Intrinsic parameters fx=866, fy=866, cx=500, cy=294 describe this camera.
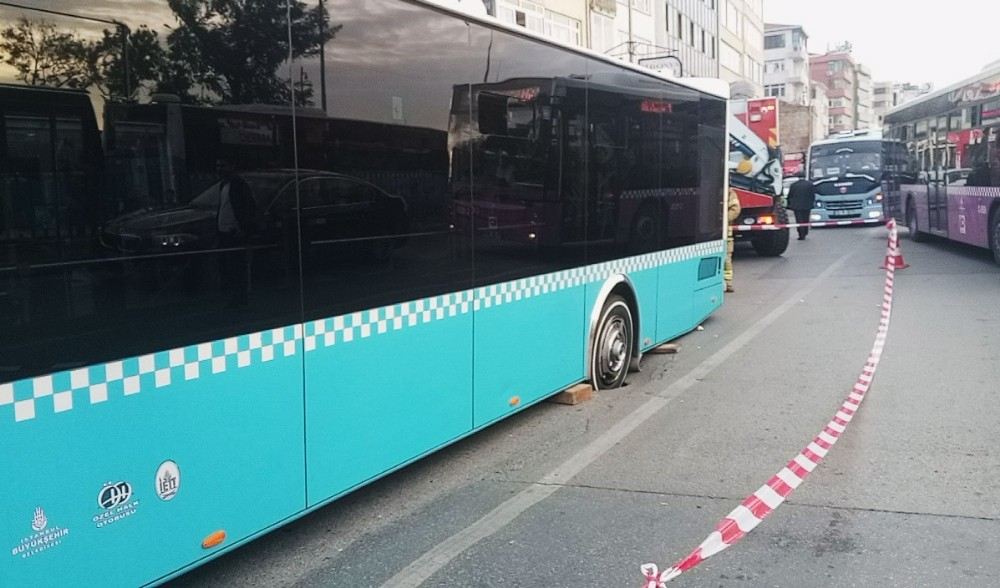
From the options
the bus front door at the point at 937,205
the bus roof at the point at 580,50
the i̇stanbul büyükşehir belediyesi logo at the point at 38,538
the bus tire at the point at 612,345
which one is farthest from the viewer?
the bus front door at the point at 937,205

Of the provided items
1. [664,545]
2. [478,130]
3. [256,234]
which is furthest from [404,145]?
[664,545]

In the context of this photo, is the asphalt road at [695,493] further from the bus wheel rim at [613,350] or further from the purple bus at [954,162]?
the purple bus at [954,162]

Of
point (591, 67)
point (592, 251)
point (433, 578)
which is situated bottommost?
point (433, 578)

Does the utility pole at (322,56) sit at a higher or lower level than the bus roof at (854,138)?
lower

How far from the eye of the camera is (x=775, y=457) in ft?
18.3

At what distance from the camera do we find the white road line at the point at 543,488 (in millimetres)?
4066

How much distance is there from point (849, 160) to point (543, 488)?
25575 millimetres

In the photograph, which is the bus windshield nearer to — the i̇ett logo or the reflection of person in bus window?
the reflection of person in bus window

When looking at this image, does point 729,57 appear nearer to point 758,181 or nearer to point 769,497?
point 758,181

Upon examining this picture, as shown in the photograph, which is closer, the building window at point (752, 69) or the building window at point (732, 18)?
the building window at point (732, 18)

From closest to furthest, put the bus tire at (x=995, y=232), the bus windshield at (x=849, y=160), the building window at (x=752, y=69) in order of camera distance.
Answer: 1. the bus tire at (x=995, y=232)
2. the bus windshield at (x=849, y=160)
3. the building window at (x=752, y=69)

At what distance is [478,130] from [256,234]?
196cm

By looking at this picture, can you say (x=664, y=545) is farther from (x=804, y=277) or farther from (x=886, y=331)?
(x=804, y=277)

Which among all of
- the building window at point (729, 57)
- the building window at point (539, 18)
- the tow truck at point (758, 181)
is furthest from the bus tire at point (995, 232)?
the building window at point (729, 57)
